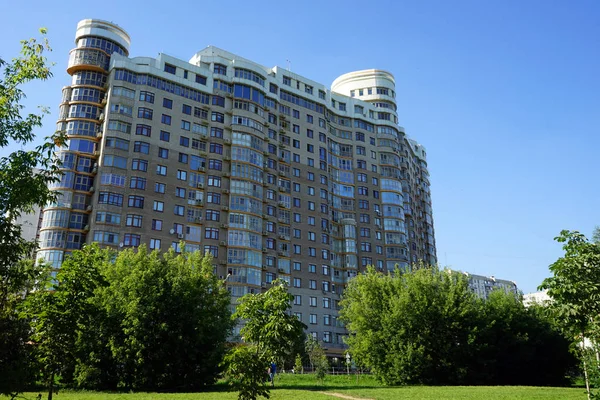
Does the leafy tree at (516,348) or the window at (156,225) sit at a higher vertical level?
the window at (156,225)

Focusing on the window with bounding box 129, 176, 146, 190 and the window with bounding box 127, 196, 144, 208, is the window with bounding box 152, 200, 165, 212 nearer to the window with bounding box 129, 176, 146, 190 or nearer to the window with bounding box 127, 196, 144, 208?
the window with bounding box 127, 196, 144, 208

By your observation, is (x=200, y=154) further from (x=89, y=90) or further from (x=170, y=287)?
(x=170, y=287)

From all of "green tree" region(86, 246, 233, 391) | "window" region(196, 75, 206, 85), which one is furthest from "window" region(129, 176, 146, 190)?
"green tree" region(86, 246, 233, 391)

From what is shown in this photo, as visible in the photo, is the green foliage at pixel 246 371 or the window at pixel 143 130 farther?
the window at pixel 143 130

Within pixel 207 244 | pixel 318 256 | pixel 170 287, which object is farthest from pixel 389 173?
pixel 170 287

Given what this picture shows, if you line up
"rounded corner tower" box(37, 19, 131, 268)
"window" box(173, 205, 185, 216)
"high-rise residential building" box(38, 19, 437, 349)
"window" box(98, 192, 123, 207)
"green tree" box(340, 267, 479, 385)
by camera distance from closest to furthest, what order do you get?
1. "green tree" box(340, 267, 479, 385)
2. "rounded corner tower" box(37, 19, 131, 268)
3. "window" box(98, 192, 123, 207)
4. "high-rise residential building" box(38, 19, 437, 349)
5. "window" box(173, 205, 185, 216)

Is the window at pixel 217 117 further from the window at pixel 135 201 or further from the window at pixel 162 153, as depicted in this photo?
the window at pixel 135 201

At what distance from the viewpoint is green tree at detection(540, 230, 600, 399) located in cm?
1986

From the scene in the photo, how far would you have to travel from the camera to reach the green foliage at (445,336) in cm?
4825

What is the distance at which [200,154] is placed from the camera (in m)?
83.8

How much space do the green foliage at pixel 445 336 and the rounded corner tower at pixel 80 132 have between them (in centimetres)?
4233

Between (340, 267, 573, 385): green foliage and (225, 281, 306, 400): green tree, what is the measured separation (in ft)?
104

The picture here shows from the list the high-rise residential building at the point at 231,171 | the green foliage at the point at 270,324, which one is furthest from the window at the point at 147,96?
the green foliage at the point at 270,324

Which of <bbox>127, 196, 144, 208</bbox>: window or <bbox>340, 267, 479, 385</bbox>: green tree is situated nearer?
<bbox>340, 267, 479, 385</bbox>: green tree
